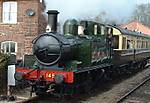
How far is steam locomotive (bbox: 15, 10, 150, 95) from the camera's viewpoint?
36.8ft

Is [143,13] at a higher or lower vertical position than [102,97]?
higher

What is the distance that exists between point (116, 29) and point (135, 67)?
759 cm

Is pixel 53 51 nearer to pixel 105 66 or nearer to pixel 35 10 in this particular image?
pixel 105 66

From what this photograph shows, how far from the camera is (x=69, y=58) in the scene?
465 inches

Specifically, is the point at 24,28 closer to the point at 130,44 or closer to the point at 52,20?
the point at 130,44

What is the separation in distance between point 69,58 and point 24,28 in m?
8.92

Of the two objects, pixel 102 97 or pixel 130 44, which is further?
pixel 130 44

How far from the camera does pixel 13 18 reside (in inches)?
807

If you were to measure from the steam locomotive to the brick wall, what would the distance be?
576 cm

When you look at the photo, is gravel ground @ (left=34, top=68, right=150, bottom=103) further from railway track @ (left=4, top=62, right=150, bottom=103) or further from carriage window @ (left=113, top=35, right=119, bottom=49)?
carriage window @ (left=113, top=35, right=119, bottom=49)

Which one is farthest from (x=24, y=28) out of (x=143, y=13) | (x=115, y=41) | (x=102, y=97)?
(x=143, y=13)

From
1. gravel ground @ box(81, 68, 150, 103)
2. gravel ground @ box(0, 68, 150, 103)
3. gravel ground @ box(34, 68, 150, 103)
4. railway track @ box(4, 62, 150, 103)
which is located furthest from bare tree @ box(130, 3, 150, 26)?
railway track @ box(4, 62, 150, 103)

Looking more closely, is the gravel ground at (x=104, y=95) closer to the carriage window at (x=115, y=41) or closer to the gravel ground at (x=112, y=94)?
the gravel ground at (x=112, y=94)

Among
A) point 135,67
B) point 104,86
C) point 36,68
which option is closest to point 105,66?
point 104,86
